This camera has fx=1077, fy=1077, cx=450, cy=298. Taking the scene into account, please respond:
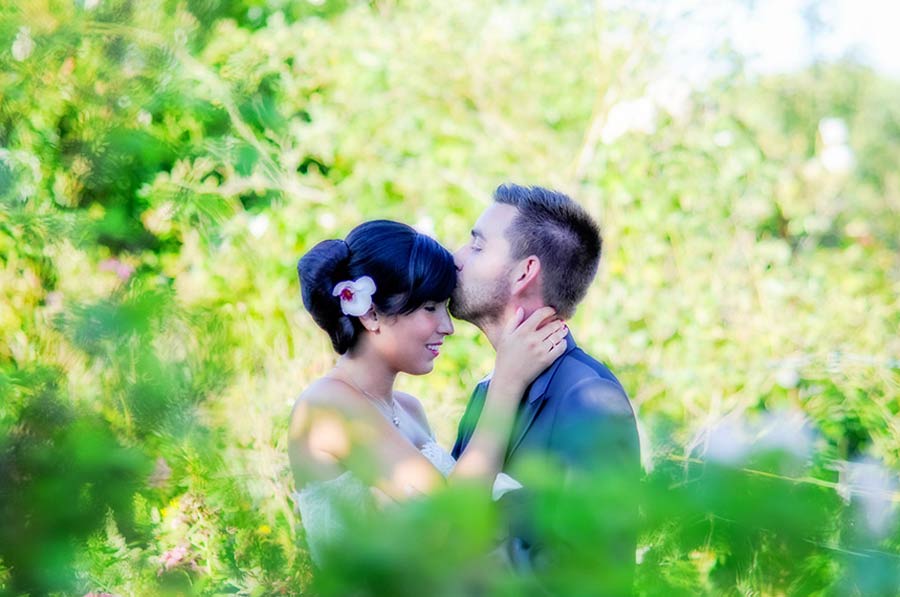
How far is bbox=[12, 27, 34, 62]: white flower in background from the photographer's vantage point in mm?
1357

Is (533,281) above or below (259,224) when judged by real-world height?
above

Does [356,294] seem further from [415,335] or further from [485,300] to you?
[485,300]

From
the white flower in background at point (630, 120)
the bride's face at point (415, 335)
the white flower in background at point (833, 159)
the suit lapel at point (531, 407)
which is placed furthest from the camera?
the white flower in background at point (833, 159)

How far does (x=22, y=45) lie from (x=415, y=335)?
210cm

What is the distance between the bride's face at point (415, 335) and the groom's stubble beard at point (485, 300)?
75mm

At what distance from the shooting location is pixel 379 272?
11.0ft

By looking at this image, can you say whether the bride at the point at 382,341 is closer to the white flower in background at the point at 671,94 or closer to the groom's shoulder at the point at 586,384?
the groom's shoulder at the point at 586,384

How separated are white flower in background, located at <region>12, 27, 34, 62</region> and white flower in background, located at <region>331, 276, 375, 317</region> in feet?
6.48

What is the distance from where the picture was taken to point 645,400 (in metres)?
6.42

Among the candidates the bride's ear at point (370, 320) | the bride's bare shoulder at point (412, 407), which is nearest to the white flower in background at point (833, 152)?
the bride's bare shoulder at point (412, 407)

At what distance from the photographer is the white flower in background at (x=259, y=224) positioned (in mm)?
6883

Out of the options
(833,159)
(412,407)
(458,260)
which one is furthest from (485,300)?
(833,159)

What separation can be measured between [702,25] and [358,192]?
100 inches

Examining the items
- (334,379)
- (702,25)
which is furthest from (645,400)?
(334,379)
